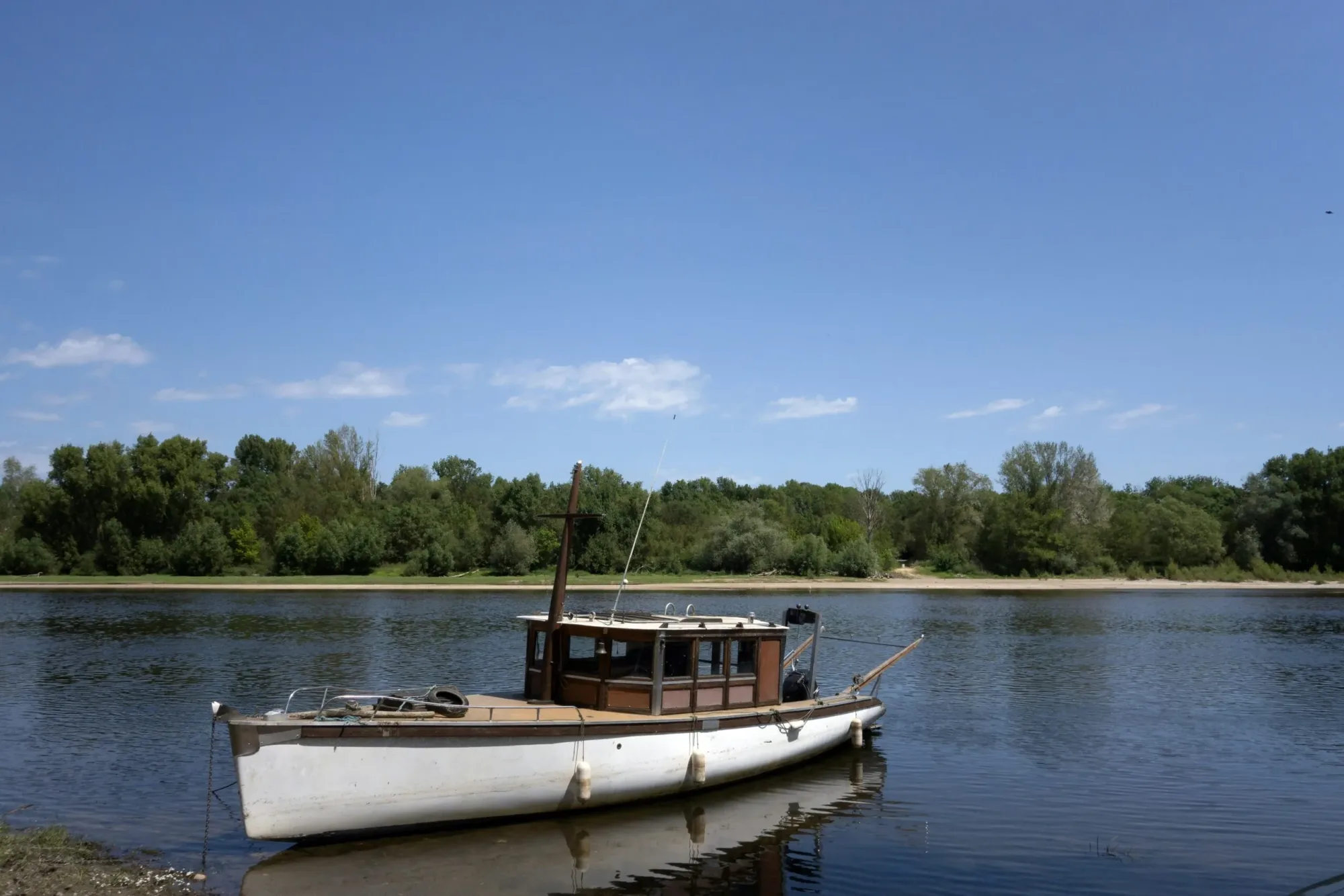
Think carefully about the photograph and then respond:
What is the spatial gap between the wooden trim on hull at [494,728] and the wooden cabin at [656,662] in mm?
361

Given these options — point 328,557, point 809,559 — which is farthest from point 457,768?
point 328,557

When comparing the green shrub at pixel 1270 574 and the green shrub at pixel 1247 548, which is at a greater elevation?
the green shrub at pixel 1247 548

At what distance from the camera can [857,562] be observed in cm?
8881

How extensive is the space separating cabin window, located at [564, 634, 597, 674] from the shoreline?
55627 millimetres

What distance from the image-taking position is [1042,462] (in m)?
101

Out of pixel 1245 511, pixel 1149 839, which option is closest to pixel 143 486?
pixel 1149 839

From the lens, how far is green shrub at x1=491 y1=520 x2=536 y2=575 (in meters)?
90.6

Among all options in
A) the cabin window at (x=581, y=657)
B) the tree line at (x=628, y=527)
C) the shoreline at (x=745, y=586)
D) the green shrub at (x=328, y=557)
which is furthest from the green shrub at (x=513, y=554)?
the cabin window at (x=581, y=657)

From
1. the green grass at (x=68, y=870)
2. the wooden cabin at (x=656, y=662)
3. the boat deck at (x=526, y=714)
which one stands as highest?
the wooden cabin at (x=656, y=662)

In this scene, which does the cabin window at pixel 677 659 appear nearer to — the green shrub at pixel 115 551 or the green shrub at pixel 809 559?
the green shrub at pixel 809 559

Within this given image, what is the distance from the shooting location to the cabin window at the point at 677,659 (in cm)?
1731

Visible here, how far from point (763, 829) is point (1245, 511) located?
9600cm

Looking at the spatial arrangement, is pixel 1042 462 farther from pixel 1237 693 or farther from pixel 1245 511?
pixel 1237 693

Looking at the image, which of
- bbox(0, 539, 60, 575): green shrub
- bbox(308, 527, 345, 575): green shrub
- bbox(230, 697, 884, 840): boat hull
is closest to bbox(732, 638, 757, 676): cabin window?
bbox(230, 697, 884, 840): boat hull
